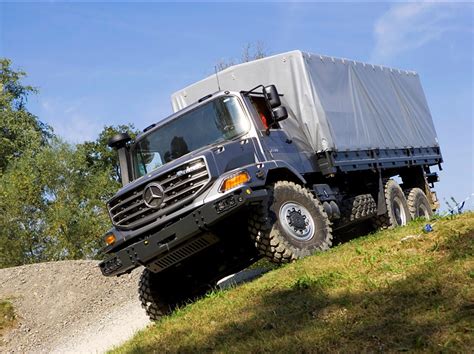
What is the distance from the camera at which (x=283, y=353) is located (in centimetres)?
529

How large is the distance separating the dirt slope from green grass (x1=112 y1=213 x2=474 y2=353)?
204 inches

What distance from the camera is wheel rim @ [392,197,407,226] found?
13.5m

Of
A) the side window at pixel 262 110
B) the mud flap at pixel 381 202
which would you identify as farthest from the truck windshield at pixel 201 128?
the mud flap at pixel 381 202

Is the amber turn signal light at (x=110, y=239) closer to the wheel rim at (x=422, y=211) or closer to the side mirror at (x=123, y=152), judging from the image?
the side mirror at (x=123, y=152)

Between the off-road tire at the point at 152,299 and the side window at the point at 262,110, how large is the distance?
300 centimetres

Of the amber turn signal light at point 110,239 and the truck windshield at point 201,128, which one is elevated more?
the truck windshield at point 201,128

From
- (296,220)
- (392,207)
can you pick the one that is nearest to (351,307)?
(296,220)

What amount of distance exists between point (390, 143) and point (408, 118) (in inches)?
68.2

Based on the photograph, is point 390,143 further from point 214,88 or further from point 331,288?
point 331,288

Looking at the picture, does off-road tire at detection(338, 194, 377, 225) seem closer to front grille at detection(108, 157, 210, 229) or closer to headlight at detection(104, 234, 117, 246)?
front grille at detection(108, 157, 210, 229)

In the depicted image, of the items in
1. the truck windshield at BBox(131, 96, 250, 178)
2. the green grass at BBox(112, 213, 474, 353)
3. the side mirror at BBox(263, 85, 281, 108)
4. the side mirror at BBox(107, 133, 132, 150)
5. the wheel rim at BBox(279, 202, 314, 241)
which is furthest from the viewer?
the side mirror at BBox(107, 133, 132, 150)

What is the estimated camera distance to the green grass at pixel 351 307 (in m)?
5.20

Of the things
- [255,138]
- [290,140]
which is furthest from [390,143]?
[255,138]

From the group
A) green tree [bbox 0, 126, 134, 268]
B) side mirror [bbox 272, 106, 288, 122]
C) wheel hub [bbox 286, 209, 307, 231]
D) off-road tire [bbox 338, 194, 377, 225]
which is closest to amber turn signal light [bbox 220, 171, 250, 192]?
wheel hub [bbox 286, 209, 307, 231]
